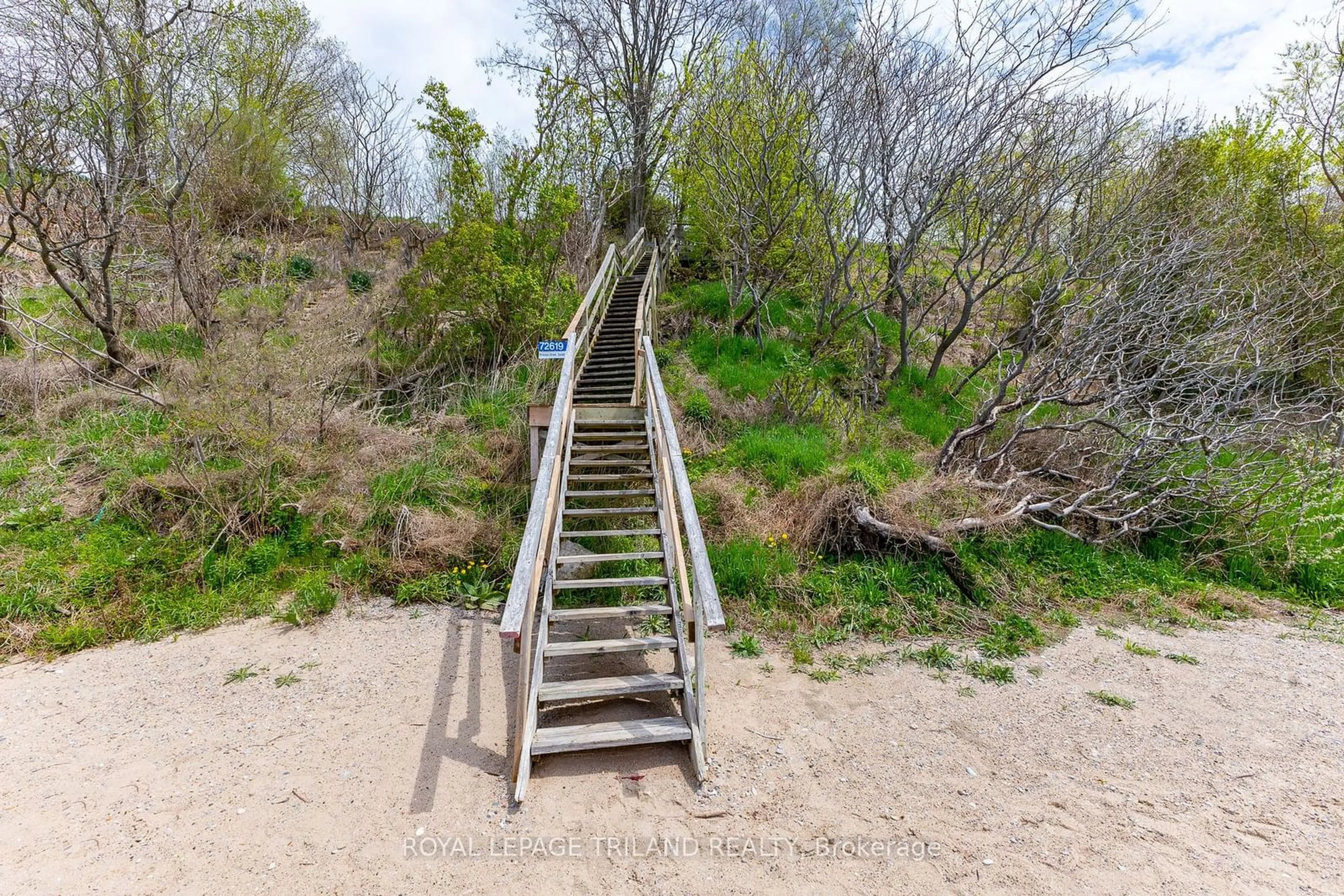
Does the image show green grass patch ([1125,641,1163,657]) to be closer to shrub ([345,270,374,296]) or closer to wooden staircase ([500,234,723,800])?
wooden staircase ([500,234,723,800])

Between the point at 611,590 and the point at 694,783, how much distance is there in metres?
2.33

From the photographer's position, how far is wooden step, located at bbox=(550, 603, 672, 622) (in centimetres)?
422

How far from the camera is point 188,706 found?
4.18m

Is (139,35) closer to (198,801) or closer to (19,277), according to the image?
(19,277)

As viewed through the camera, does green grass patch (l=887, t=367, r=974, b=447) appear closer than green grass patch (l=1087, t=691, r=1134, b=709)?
No

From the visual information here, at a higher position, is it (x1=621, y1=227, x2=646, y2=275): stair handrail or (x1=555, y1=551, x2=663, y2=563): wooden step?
(x1=621, y1=227, x2=646, y2=275): stair handrail

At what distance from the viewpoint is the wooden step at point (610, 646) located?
3973 mm

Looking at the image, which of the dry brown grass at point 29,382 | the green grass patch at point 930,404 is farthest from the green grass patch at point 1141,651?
the dry brown grass at point 29,382

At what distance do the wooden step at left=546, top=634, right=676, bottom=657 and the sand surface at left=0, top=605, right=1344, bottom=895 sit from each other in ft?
2.19

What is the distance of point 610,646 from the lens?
4.08 meters

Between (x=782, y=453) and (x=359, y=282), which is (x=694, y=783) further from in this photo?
(x=359, y=282)

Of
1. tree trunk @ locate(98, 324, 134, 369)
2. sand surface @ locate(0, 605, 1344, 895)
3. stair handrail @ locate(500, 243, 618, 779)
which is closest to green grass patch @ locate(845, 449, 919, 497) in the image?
sand surface @ locate(0, 605, 1344, 895)

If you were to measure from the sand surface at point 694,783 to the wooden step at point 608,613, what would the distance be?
0.85 m

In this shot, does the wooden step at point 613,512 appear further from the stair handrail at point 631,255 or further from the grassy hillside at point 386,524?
the stair handrail at point 631,255
